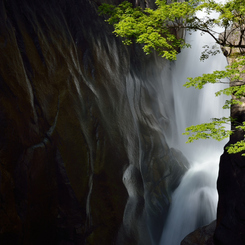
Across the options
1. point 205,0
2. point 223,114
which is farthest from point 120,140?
point 223,114

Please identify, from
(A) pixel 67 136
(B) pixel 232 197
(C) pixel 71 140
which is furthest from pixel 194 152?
(A) pixel 67 136

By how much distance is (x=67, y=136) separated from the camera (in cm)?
945

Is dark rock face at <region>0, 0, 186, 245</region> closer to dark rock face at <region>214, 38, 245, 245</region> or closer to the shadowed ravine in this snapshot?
the shadowed ravine

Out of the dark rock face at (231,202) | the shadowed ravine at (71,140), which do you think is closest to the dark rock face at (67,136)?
the shadowed ravine at (71,140)

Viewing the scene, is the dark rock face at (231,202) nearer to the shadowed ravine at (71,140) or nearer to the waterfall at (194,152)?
the shadowed ravine at (71,140)

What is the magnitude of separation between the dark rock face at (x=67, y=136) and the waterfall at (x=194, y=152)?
47.0 inches

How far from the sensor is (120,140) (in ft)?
40.0

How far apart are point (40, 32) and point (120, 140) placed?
5651 mm

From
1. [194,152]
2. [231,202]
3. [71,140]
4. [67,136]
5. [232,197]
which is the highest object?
[67,136]

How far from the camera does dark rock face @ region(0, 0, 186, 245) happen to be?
24.6 ft

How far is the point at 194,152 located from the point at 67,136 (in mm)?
17473

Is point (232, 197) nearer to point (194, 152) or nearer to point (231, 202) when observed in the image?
point (231, 202)

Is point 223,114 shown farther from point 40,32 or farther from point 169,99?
point 40,32

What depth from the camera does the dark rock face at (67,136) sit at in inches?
295
